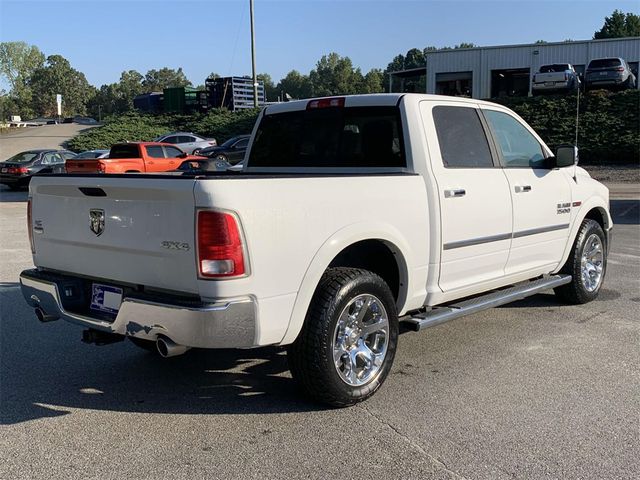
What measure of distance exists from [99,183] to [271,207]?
3.71 ft

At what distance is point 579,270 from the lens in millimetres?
6133

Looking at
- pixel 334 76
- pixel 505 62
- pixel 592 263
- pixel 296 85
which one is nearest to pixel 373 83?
pixel 334 76

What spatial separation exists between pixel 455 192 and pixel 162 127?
124ft

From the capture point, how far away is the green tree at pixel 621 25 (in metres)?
90.4

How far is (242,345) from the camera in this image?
336 cm

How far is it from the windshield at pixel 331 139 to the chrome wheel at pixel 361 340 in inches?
46.7

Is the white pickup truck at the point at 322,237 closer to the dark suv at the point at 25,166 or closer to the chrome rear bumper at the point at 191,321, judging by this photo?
the chrome rear bumper at the point at 191,321

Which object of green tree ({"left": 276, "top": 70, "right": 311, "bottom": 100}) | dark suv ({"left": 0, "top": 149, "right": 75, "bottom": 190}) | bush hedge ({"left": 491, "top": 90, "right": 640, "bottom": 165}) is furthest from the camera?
green tree ({"left": 276, "top": 70, "right": 311, "bottom": 100})

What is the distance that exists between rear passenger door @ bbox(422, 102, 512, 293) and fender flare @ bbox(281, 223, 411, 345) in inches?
20.6

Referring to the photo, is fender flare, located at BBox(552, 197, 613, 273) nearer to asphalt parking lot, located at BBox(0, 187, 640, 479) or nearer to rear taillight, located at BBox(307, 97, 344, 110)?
asphalt parking lot, located at BBox(0, 187, 640, 479)

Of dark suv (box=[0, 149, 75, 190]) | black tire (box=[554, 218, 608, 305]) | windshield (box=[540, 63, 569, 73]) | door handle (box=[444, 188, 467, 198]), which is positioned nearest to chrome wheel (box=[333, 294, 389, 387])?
door handle (box=[444, 188, 467, 198])

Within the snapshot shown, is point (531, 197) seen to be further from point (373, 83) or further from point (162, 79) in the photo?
point (162, 79)

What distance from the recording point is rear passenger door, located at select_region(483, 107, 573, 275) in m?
5.16

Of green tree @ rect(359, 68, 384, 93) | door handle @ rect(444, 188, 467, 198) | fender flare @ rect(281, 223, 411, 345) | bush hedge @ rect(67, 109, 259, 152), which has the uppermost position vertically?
green tree @ rect(359, 68, 384, 93)
